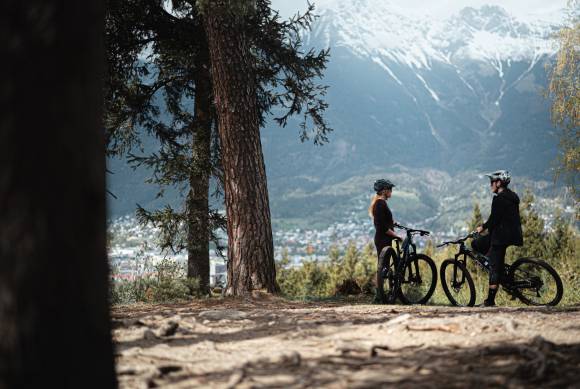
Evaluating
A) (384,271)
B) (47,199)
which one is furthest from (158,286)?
(47,199)

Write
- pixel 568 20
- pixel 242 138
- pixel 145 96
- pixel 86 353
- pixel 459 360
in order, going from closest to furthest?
pixel 86 353
pixel 459 360
pixel 242 138
pixel 145 96
pixel 568 20

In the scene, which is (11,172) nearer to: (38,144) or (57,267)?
(38,144)

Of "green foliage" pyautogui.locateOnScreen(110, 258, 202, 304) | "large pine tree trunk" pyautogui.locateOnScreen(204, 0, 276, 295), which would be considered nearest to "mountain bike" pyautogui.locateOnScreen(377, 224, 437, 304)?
"large pine tree trunk" pyautogui.locateOnScreen(204, 0, 276, 295)

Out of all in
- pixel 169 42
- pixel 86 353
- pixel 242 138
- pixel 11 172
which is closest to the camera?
pixel 11 172

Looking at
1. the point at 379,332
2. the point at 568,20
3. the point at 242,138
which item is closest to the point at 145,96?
the point at 242,138

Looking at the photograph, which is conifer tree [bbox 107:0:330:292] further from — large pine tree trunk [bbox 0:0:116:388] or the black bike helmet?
large pine tree trunk [bbox 0:0:116:388]

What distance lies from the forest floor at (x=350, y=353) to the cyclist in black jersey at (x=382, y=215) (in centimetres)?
371

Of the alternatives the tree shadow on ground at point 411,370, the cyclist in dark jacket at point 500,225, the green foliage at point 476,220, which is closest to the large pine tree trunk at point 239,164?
the cyclist in dark jacket at point 500,225

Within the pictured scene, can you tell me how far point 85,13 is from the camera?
2.06 meters

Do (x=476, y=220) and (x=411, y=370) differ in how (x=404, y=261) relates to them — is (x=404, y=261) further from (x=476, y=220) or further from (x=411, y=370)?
(x=476, y=220)

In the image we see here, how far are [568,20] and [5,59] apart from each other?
1883 cm

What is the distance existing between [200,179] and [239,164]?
3.65 m

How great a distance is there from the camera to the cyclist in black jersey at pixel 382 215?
857 centimetres

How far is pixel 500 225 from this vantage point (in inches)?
314
